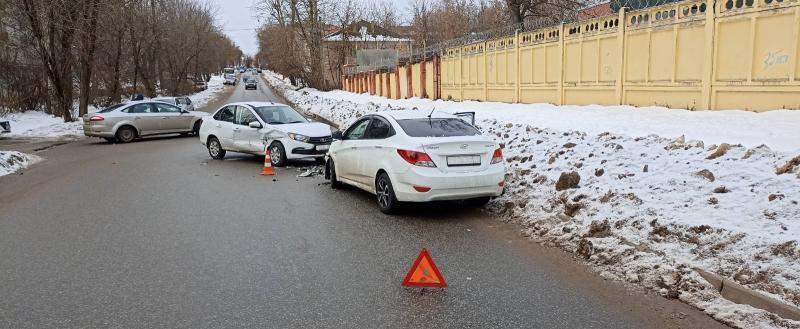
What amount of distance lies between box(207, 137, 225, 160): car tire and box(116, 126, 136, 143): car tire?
310 inches

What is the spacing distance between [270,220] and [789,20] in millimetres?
9424

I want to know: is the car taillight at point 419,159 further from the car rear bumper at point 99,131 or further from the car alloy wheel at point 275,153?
the car rear bumper at point 99,131

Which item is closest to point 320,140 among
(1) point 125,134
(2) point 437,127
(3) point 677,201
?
(2) point 437,127

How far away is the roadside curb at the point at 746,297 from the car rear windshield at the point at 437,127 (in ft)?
12.8

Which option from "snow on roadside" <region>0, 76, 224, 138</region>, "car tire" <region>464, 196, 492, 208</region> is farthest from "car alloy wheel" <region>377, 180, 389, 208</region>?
"snow on roadside" <region>0, 76, 224, 138</region>

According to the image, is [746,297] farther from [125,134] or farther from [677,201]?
[125,134]

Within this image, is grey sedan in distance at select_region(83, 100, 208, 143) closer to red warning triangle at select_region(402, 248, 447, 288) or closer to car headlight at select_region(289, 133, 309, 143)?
car headlight at select_region(289, 133, 309, 143)

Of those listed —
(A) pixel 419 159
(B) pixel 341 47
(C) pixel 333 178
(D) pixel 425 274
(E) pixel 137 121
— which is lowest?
(D) pixel 425 274

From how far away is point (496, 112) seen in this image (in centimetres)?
1844

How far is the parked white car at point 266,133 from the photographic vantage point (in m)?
13.4

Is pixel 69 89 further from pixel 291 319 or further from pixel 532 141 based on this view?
pixel 291 319

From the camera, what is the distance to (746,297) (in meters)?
4.67

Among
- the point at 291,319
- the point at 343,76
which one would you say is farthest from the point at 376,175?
the point at 343,76

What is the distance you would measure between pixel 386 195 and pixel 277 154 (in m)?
5.89
